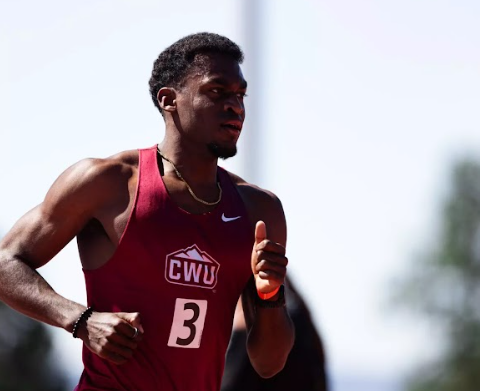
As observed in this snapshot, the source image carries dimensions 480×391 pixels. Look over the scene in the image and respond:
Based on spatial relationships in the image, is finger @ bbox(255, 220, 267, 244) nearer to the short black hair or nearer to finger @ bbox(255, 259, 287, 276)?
finger @ bbox(255, 259, 287, 276)

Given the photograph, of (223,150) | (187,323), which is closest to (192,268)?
(187,323)

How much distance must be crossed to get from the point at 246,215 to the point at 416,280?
3172cm

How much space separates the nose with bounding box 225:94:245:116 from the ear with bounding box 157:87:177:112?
0.36 m

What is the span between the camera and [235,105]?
6480mm

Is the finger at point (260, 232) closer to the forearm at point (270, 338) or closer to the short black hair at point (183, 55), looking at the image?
the forearm at point (270, 338)

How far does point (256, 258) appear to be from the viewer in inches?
237

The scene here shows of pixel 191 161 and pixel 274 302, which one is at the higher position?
pixel 191 161

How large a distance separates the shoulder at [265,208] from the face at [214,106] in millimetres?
335

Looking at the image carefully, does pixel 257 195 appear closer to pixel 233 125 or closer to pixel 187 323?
pixel 233 125

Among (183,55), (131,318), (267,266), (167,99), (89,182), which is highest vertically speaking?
(183,55)

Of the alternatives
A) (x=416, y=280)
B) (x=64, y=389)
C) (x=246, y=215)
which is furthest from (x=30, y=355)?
(x=416, y=280)

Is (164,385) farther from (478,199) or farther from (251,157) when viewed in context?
(478,199)

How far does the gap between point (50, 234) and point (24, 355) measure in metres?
14.6

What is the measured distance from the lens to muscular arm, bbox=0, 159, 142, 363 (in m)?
6.12
